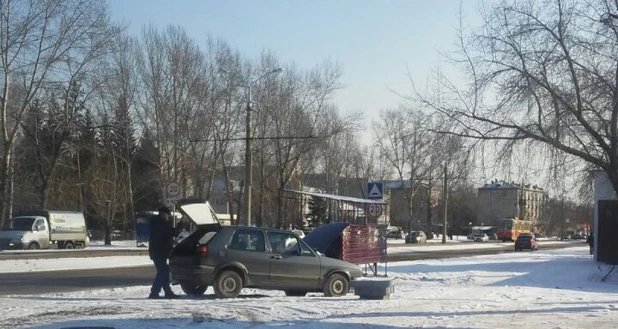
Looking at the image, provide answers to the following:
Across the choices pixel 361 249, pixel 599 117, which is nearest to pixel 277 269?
pixel 361 249

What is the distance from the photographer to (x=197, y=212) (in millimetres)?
19281

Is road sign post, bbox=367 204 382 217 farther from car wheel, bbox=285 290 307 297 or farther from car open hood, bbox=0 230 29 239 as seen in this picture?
car open hood, bbox=0 230 29 239

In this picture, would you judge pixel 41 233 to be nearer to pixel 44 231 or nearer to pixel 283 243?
pixel 44 231

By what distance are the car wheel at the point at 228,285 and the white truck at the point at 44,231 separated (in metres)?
32.5

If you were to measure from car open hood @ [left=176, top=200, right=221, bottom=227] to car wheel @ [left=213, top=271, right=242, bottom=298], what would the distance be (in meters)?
2.87

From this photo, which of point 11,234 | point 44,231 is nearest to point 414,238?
point 44,231

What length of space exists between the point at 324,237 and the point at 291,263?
4.82 meters

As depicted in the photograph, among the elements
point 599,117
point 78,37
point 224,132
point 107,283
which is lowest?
point 107,283

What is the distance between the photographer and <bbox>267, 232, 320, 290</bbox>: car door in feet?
54.4

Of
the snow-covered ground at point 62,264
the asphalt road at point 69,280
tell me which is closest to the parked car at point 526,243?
the snow-covered ground at point 62,264

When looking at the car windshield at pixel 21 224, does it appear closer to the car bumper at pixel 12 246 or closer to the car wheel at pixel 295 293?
the car bumper at pixel 12 246

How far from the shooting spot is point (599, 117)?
78.7 ft

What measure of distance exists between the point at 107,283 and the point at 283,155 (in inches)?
1835

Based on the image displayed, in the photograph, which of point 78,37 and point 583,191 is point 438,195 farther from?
point 583,191
